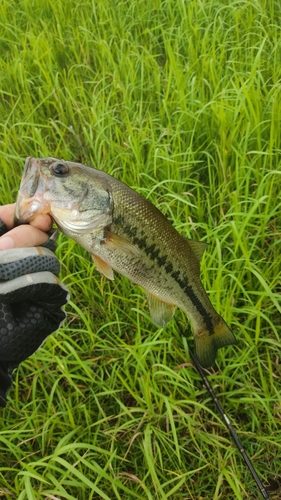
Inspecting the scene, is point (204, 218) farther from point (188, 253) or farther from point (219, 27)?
point (219, 27)

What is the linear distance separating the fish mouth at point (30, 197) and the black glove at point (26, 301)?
12 centimetres

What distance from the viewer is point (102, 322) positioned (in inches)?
99.9

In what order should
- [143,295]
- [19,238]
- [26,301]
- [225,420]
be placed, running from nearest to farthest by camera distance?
[19,238]
[26,301]
[225,420]
[143,295]

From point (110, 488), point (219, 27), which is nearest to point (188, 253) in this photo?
point (110, 488)

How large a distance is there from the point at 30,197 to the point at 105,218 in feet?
0.87

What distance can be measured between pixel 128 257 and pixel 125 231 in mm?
94

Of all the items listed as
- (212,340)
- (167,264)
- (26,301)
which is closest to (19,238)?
(26,301)

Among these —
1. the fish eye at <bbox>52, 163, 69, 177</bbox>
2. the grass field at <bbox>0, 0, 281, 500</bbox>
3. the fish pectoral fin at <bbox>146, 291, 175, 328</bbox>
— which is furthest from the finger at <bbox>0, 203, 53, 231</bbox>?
the grass field at <bbox>0, 0, 281, 500</bbox>

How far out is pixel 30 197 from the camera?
1.67 m

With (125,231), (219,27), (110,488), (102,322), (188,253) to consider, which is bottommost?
(110,488)

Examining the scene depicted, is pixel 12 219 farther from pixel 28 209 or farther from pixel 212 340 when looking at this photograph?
pixel 212 340

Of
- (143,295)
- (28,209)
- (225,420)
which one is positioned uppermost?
(28,209)

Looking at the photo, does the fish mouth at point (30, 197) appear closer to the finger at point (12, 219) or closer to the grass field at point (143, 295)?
the finger at point (12, 219)

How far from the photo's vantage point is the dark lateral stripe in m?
1.75
